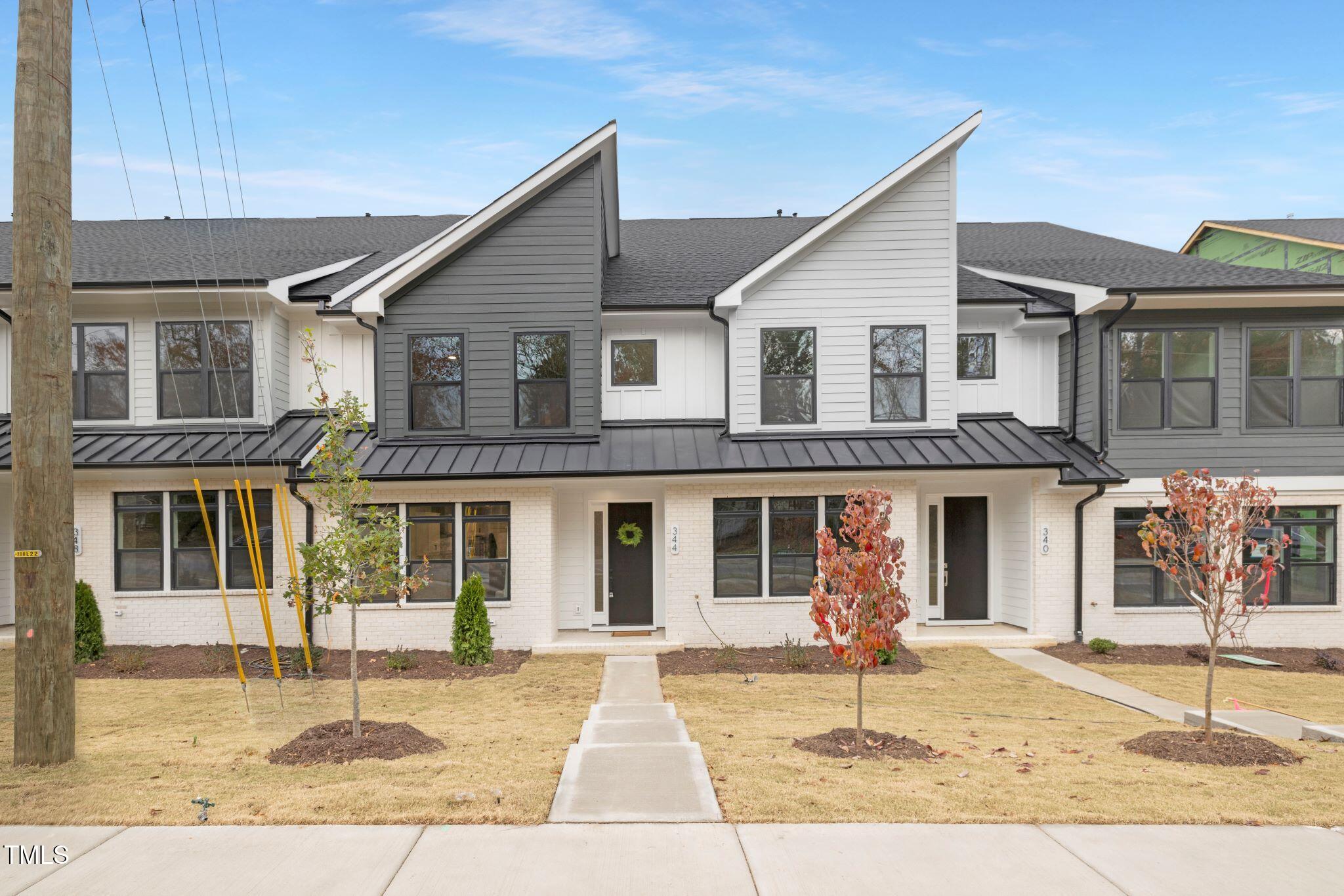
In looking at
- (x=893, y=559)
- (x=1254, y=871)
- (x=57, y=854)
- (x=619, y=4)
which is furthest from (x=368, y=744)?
(x=619, y=4)

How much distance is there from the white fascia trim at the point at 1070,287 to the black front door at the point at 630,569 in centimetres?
781

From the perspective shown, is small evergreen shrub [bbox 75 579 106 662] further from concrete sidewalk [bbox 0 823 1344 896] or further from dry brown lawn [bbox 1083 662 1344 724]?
dry brown lawn [bbox 1083 662 1344 724]

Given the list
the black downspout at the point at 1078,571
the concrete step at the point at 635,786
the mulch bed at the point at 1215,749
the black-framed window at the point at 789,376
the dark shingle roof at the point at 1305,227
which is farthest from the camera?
the dark shingle roof at the point at 1305,227

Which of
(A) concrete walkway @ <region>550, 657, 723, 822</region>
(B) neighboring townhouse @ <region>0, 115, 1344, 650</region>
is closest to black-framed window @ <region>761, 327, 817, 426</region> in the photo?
(B) neighboring townhouse @ <region>0, 115, 1344, 650</region>

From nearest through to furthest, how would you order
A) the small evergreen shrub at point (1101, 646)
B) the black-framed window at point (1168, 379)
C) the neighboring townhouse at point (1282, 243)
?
the small evergreen shrub at point (1101, 646) < the black-framed window at point (1168, 379) < the neighboring townhouse at point (1282, 243)

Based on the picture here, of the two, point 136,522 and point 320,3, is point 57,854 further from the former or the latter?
point 320,3

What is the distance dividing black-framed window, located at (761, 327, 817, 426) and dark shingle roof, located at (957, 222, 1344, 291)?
15.2 ft

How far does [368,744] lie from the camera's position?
6805 millimetres

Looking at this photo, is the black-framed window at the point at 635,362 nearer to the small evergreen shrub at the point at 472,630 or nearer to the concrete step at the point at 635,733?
the small evergreen shrub at the point at 472,630

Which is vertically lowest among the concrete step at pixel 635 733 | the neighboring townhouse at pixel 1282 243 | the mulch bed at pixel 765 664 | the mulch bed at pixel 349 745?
the mulch bed at pixel 765 664

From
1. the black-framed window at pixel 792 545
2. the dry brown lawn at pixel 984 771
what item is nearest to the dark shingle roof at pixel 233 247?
the black-framed window at pixel 792 545

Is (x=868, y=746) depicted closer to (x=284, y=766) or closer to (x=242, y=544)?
(x=284, y=766)

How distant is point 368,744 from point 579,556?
23.8ft

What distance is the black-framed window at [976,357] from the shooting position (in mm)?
14031
